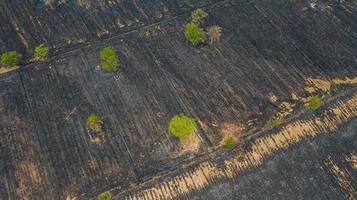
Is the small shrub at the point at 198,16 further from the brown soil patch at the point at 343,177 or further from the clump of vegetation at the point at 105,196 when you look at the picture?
the clump of vegetation at the point at 105,196

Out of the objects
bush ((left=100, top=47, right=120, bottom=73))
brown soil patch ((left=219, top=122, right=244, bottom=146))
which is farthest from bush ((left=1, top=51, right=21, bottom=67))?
brown soil patch ((left=219, top=122, right=244, bottom=146))

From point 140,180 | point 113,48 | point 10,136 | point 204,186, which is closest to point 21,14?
point 113,48

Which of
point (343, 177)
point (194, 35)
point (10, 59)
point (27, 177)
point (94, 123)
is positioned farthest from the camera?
point (194, 35)

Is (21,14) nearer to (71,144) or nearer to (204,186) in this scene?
(71,144)

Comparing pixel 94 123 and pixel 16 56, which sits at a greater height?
pixel 16 56

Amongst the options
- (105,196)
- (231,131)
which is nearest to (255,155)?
(231,131)

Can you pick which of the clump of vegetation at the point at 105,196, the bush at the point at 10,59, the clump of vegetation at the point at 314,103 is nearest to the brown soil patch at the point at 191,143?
the clump of vegetation at the point at 105,196

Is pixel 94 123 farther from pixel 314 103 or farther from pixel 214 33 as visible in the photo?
pixel 314 103
